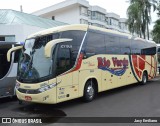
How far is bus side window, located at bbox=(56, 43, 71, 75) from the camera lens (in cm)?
Answer: 1038

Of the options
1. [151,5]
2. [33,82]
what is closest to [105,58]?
[33,82]

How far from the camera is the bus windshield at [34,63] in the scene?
1009 cm

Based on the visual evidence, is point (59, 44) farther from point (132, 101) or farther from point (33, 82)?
point (132, 101)

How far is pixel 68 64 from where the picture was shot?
10.9 meters

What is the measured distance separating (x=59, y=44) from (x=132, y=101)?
4.04 metres

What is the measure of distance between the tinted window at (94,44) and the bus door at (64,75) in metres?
1.37

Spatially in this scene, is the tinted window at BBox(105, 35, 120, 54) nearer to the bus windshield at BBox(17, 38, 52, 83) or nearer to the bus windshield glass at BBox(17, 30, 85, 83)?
the bus windshield glass at BBox(17, 30, 85, 83)

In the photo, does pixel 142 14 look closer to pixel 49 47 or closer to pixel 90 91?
pixel 90 91

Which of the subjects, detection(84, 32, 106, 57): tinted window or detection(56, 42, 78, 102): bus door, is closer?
detection(56, 42, 78, 102): bus door

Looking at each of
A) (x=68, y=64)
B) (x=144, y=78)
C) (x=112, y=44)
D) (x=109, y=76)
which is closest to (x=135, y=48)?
(x=144, y=78)

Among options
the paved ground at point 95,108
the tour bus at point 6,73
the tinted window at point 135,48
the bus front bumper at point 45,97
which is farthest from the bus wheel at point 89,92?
the tinted window at point 135,48

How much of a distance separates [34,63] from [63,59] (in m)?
1.10

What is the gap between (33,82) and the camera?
33.1 feet

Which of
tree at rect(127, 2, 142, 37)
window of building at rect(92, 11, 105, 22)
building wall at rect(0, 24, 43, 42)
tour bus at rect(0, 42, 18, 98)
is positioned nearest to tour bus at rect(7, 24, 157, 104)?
tour bus at rect(0, 42, 18, 98)
